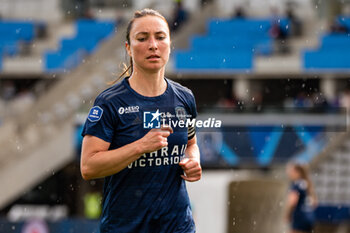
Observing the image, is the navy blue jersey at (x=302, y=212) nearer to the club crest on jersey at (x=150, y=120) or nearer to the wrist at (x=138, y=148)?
the club crest on jersey at (x=150, y=120)

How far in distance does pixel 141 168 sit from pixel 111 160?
0.53 ft

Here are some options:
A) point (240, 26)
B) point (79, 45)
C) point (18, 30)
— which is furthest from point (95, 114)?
point (18, 30)

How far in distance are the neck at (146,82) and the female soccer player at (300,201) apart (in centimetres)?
596

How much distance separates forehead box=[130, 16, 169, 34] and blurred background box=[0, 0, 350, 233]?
5.27m

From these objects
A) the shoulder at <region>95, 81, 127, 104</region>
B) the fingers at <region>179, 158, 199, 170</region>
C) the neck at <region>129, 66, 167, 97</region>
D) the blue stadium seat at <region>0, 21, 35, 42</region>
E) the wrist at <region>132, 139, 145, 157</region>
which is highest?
the blue stadium seat at <region>0, 21, 35, 42</region>

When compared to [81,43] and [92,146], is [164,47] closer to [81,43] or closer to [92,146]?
[92,146]

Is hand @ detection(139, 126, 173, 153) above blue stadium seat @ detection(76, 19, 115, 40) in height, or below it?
below

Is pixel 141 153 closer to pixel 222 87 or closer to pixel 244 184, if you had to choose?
pixel 244 184

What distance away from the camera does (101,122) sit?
263cm

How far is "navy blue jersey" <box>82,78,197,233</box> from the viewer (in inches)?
105

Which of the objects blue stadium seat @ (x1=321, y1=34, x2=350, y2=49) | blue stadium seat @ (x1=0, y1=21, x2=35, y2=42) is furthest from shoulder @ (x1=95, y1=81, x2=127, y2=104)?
blue stadium seat @ (x1=0, y1=21, x2=35, y2=42)

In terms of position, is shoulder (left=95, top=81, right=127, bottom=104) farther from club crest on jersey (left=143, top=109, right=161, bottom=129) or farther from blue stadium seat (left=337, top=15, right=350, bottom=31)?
blue stadium seat (left=337, top=15, right=350, bottom=31)

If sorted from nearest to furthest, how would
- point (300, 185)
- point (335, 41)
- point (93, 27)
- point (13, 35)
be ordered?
point (300, 185)
point (335, 41)
point (93, 27)
point (13, 35)

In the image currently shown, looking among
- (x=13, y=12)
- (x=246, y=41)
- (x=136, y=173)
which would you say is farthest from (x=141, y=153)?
(x=13, y=12)
